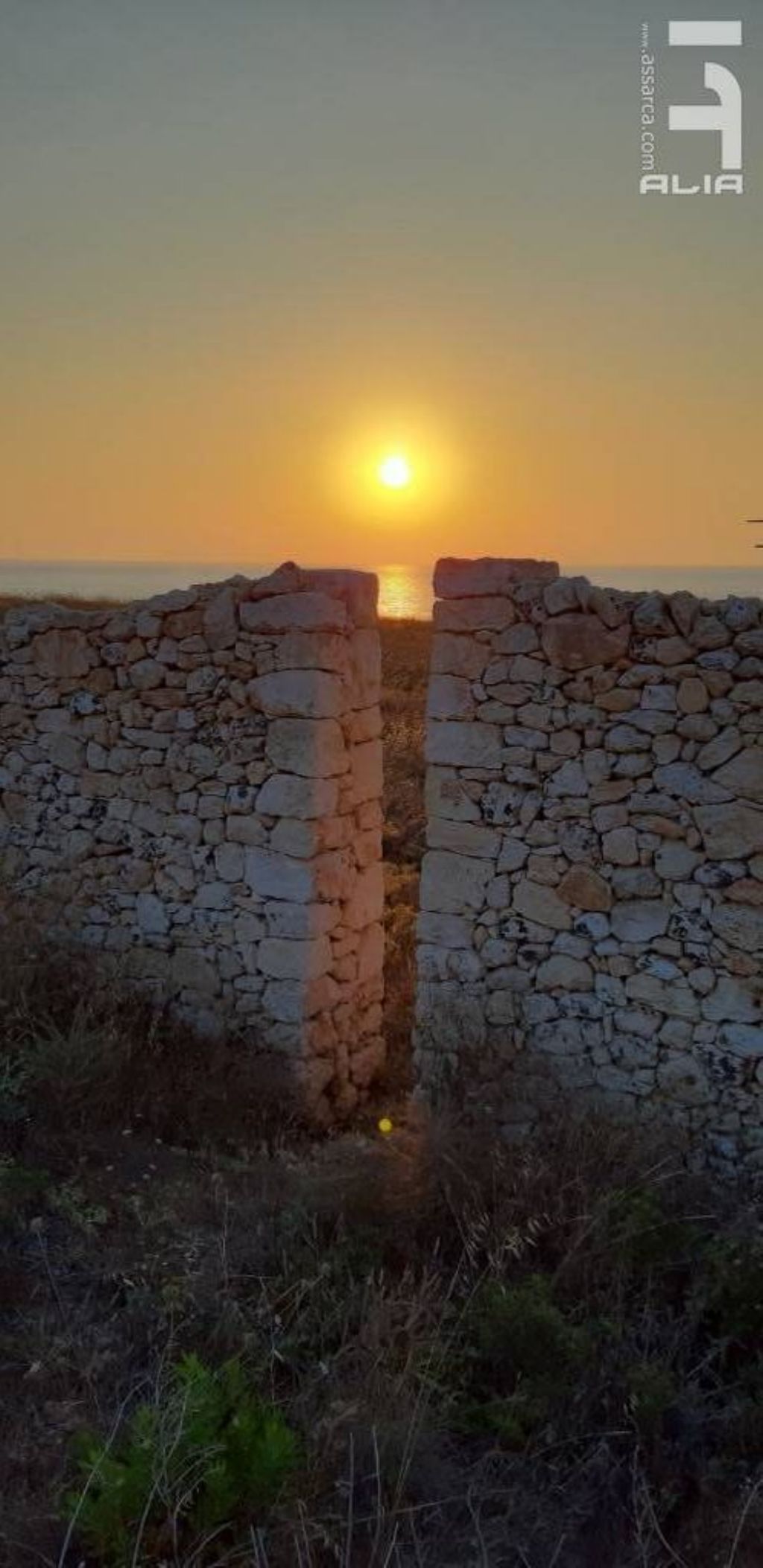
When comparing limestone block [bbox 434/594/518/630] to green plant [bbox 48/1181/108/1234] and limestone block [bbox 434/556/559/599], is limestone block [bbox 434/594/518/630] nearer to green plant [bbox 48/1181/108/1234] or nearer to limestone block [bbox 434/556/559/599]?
limestone block [bbox 434/556/559/599]

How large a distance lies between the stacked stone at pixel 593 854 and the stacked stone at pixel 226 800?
0.80m

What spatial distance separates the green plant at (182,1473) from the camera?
276 cm

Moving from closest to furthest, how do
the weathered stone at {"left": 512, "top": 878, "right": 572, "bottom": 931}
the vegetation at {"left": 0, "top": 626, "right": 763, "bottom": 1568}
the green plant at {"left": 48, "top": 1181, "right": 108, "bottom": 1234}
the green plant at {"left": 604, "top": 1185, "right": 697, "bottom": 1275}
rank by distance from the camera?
the vegetation at {"left": 0, "top": 626, "right": 763, "bottom": 1568}
the green plant at {"left": 604, "top": 1185, "right": 697, "bottom": 1275}
the green plant at {"left": 48, "top": 1181, "right": 108, "bottom": 1234}
the weathered stone at {"left": 512, "top": 878, "right": 572, "bottom": 931}

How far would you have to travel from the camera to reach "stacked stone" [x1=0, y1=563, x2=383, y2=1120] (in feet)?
21.2

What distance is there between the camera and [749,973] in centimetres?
519

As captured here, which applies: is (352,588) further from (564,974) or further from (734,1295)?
(734,1295)

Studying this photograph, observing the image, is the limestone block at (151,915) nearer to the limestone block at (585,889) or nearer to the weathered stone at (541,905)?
the weathered stone at (541,905)

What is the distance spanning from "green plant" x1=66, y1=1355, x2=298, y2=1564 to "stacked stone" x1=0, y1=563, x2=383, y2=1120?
3524 mm

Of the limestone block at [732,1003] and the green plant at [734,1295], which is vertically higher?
the limestone block at [732,1003]

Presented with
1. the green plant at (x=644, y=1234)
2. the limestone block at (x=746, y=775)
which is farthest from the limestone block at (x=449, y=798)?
the green plant at (x=644, y=1234)

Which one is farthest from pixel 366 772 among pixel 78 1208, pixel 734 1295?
pixel 734 1295

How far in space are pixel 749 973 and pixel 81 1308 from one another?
3.02 metres

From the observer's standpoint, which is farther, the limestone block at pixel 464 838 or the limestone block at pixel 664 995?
the limestone block at pixel 464 838

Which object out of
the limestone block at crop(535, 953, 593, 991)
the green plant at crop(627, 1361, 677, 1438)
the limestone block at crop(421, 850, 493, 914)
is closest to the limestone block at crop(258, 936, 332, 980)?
the limestone block at crop(421, 850, 493, 914)
